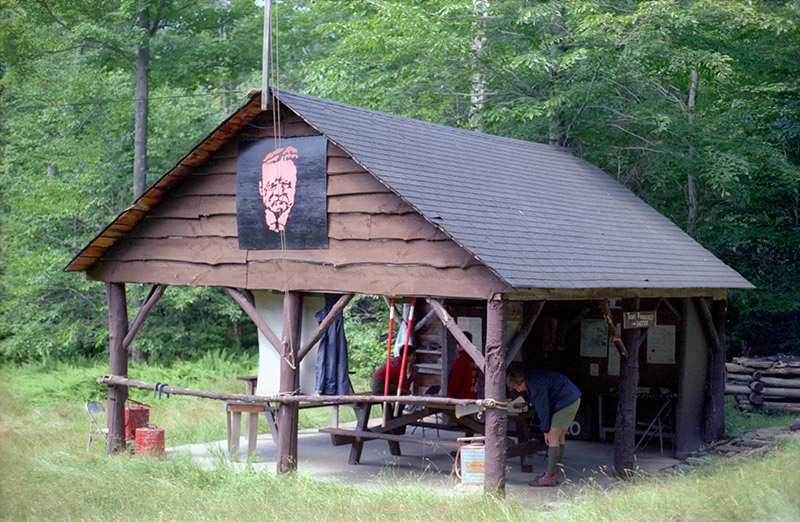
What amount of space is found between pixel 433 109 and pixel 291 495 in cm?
1325

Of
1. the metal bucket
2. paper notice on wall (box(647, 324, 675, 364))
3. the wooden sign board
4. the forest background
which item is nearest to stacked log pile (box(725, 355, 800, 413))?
the forest background

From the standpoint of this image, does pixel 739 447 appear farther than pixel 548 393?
Yes

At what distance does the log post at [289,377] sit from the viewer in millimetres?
10576

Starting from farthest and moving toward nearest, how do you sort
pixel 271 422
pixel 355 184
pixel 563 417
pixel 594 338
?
pixel 594 338 < pixel 271 422 < pixel 563 417 < pixel 355 184

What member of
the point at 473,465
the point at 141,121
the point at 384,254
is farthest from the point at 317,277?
the point at 141,121

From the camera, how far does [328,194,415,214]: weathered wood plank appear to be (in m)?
9.77

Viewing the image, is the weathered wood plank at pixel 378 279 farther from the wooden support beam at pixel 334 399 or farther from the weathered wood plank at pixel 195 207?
the wooden support beam at pixel 334 399

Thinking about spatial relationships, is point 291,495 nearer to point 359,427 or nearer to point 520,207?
point 359,427

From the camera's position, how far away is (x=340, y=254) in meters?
10.3

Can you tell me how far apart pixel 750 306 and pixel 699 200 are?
2.63 metres

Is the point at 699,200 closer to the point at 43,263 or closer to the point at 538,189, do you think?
the point at 538,189

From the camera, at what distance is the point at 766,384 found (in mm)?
17125

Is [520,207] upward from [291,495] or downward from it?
upward

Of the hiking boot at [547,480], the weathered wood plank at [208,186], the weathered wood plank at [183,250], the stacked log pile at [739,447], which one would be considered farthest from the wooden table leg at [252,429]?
the stacked log pile at [739,447]
